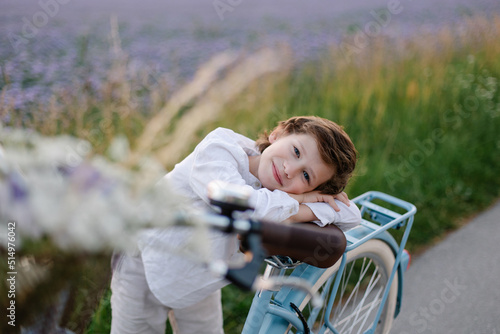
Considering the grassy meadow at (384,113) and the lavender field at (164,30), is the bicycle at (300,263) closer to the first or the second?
the grassy meadow at (384,113)

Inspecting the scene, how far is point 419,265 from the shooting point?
3.10 m

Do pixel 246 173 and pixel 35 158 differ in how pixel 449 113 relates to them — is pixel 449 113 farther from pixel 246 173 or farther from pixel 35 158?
pixel 35 158

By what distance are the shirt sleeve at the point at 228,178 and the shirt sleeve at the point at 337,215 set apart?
107 mm

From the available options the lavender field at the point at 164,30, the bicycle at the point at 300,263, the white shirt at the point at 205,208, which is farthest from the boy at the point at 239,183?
the lavender field at the point at 164,30

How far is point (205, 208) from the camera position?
1.56 m

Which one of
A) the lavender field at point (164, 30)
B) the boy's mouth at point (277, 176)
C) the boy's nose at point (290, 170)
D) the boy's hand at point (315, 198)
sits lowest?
the boy's hand at point (315, 198)

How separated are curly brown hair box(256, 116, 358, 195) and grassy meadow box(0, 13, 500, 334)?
1217mm

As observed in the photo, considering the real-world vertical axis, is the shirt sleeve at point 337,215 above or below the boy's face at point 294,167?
below

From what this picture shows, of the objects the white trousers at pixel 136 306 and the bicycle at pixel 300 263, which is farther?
the white trousers at pixel 136 306

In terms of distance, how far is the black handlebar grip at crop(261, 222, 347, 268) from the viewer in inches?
35.8

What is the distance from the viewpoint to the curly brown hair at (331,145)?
61.9 inches

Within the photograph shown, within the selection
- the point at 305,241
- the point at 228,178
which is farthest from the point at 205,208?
the point at 305,241

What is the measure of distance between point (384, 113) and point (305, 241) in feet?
11.5

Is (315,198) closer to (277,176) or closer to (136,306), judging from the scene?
(277,176)
